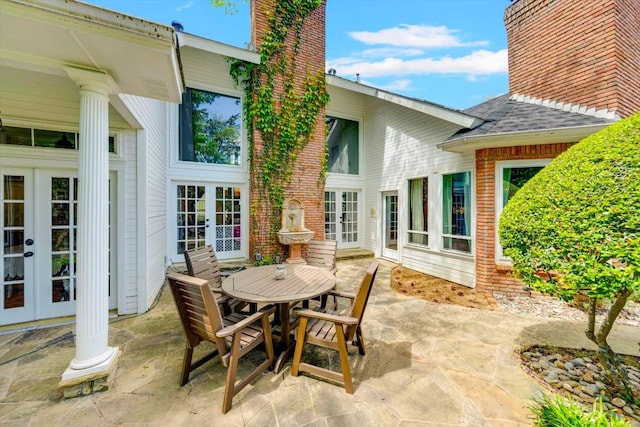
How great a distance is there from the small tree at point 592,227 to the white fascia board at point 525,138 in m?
1.95

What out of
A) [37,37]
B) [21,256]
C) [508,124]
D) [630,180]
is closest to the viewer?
[37,37]

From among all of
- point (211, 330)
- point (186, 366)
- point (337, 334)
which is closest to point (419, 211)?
point (337, 334)

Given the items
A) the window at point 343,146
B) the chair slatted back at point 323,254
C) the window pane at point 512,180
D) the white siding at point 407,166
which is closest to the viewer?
the chair slatted back at point 323,254

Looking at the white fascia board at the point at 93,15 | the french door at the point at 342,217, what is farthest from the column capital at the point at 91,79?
the french door at the point at 342,217

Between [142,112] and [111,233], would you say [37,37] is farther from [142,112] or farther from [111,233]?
[111,233]

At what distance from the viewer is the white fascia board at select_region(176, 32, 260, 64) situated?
5.45m

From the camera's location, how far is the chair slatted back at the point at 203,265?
3.33m

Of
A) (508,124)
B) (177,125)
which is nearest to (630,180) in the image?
(508,124)

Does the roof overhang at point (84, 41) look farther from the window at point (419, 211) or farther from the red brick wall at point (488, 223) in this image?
the window at point (419, 211)

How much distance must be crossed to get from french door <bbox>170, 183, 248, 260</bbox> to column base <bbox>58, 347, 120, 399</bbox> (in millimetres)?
4171

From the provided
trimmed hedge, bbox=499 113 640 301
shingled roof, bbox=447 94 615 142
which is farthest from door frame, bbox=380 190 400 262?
trimmed hedge, bbox=499 113 640 301

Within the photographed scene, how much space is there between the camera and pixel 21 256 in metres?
3.35

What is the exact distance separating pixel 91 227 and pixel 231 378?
178 centimetres

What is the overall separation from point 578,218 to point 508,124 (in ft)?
10.8
